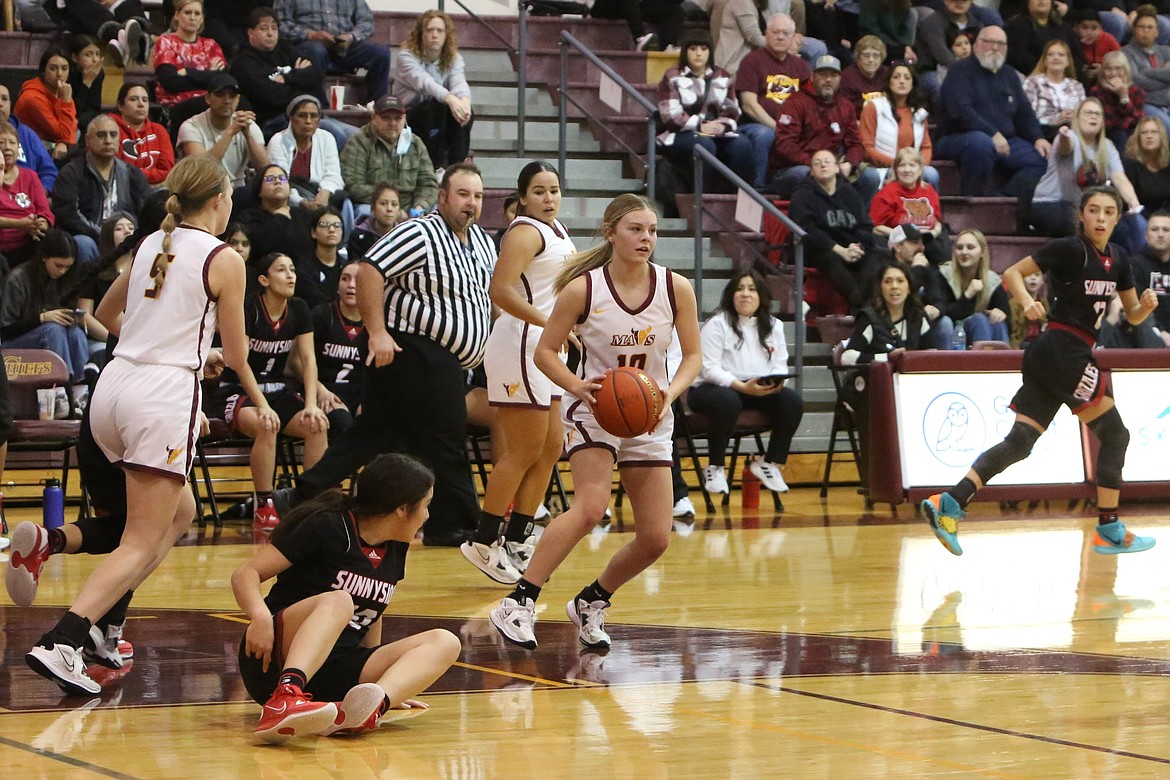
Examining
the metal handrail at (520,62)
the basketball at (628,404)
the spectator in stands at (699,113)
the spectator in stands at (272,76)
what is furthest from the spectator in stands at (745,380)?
the basketball at (628,404)

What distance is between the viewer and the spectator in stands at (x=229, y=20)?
531 inches

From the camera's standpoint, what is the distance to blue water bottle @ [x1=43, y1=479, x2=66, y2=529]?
9.12 meters

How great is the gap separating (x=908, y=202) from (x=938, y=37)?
2963mm

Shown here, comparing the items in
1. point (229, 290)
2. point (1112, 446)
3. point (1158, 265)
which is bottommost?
point (1112, 446)

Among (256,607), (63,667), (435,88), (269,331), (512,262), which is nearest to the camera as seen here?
(256,607)

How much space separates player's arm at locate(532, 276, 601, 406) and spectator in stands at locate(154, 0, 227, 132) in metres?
7.58

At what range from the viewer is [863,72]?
15.3 meters

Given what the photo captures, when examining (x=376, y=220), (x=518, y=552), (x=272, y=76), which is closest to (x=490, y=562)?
(x=518, y=552)

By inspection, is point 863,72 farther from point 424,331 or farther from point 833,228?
point 424,331

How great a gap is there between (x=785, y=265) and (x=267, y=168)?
14.8ft

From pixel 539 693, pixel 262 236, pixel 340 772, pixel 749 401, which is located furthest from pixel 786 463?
pixel 340 772

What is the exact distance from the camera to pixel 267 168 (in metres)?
11.5

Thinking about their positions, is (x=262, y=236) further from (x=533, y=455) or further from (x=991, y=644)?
(x=991, y=644)

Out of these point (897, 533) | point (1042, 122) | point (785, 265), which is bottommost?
point (897, 533)
